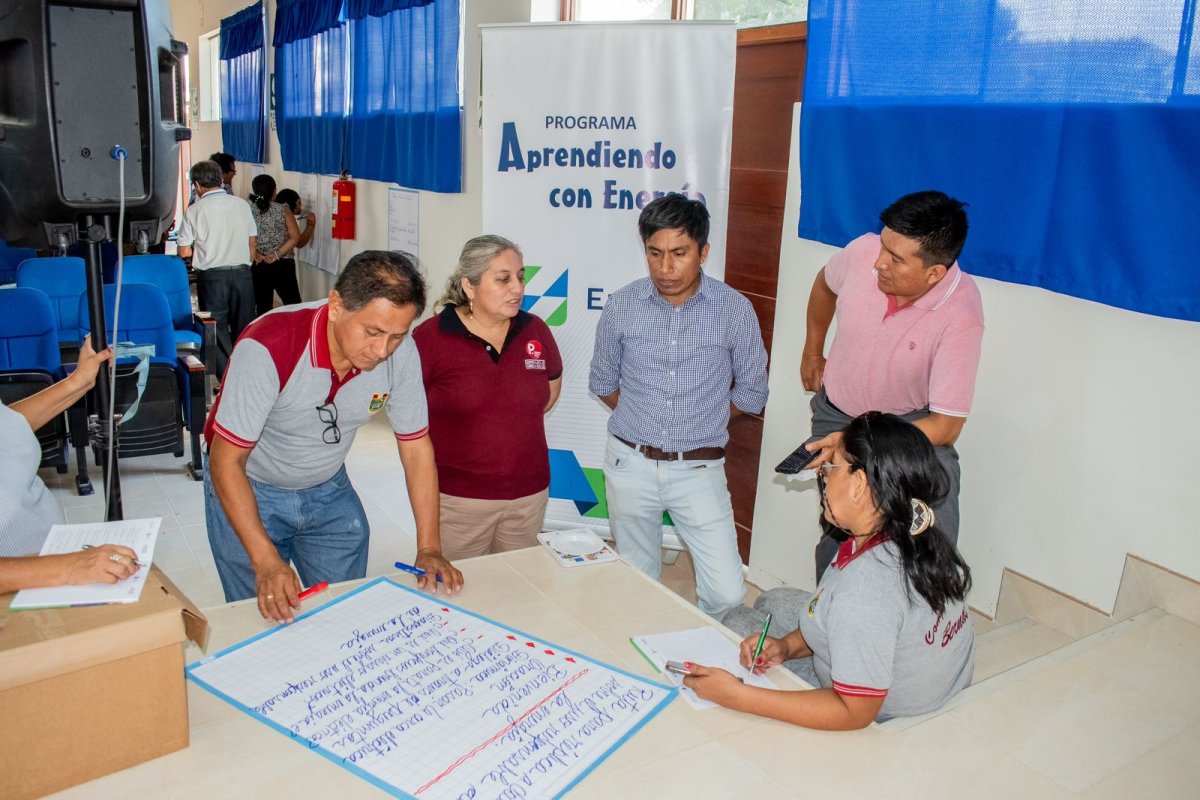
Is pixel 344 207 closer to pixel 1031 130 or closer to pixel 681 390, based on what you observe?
pixel 681 390

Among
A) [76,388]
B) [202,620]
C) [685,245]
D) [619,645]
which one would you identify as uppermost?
[685,245]

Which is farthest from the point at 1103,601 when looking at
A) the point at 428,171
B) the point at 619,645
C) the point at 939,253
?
the point at 428,171

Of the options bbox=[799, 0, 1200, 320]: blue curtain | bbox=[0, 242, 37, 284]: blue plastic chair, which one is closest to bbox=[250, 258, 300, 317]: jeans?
bbox=[0, 242, 37, 284]: blue plastic chair

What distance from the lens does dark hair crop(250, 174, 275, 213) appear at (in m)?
7.00

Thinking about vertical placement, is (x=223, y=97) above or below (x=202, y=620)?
above

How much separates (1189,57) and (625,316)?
145 centimetres

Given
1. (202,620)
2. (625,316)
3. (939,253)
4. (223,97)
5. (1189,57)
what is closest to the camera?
(202,620)

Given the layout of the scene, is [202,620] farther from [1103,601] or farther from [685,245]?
[1103,601]

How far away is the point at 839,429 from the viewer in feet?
7.93

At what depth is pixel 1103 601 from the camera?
7.40ft

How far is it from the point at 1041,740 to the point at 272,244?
270 inches

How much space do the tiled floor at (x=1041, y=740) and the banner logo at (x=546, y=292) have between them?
1.87m

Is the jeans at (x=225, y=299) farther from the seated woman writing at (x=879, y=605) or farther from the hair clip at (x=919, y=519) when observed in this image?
the hair clip at (x=919, y=519)

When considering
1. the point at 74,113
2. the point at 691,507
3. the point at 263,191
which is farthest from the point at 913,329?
the point at 263,191
